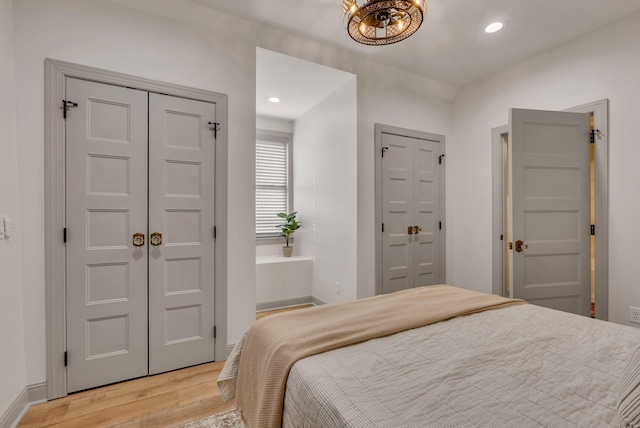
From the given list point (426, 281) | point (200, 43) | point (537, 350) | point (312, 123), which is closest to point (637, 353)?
point (537, 350)

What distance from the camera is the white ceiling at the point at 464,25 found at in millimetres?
2402

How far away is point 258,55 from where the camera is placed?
2.86m

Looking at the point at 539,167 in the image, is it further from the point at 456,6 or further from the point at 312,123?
the point at 312,123

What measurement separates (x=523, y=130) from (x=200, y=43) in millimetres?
2864

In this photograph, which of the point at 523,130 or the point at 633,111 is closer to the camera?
the point at 633,111

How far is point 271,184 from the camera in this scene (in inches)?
180

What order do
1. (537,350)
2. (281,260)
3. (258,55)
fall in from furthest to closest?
(281,260), (258,55), (537,350)

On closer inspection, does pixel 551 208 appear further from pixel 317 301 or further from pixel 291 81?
pixel 291 81

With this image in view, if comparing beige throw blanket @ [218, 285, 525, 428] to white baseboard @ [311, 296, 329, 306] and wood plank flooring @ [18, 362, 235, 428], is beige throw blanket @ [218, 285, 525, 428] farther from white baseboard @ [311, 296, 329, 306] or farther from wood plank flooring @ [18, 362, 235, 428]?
white baseboard @ [311, 296, 329, 306]

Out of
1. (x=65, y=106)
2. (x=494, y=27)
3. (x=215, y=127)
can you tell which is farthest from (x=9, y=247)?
(x=494, y=27)

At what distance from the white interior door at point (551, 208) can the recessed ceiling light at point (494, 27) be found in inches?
28.9

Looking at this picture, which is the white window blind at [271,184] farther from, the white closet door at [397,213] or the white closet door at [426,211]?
the white closet door at [426,211]

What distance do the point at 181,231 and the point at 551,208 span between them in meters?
3.23

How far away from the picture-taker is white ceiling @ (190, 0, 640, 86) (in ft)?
7.88
